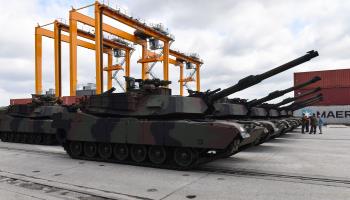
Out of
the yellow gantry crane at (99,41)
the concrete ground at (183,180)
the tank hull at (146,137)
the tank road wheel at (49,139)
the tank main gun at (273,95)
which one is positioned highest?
the yellow gantry crane at (99,41)

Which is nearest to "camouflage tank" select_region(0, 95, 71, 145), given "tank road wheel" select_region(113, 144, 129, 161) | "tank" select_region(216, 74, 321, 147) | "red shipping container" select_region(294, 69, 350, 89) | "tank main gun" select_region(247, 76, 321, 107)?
"tank road wheel" select_region(113, 144, 129, 161)

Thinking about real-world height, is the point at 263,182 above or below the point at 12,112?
below

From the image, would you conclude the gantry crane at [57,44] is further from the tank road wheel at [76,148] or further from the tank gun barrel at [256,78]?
the tank gun barrel at [256,78]

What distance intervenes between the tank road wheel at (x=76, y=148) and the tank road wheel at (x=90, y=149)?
0.22 m

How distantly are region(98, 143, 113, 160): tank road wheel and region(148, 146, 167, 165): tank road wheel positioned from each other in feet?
5.36

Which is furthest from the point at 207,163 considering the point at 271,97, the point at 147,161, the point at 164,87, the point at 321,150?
the point at 271,97

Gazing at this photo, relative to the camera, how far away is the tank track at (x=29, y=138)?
58.8 feet

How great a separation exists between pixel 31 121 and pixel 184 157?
1141 cm

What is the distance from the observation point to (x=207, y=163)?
1099 centimetres

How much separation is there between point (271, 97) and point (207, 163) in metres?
8.28

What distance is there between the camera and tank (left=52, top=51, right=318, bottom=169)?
374 inches

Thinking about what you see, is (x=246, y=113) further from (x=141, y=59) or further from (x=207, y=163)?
(x=141, y=59)

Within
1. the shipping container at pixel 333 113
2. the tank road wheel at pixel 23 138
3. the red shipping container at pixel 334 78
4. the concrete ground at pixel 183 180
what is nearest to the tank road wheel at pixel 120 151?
the concrete ground at pixel 183 180

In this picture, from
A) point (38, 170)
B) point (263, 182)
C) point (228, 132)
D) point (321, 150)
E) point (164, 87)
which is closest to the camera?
point (263, 182)
